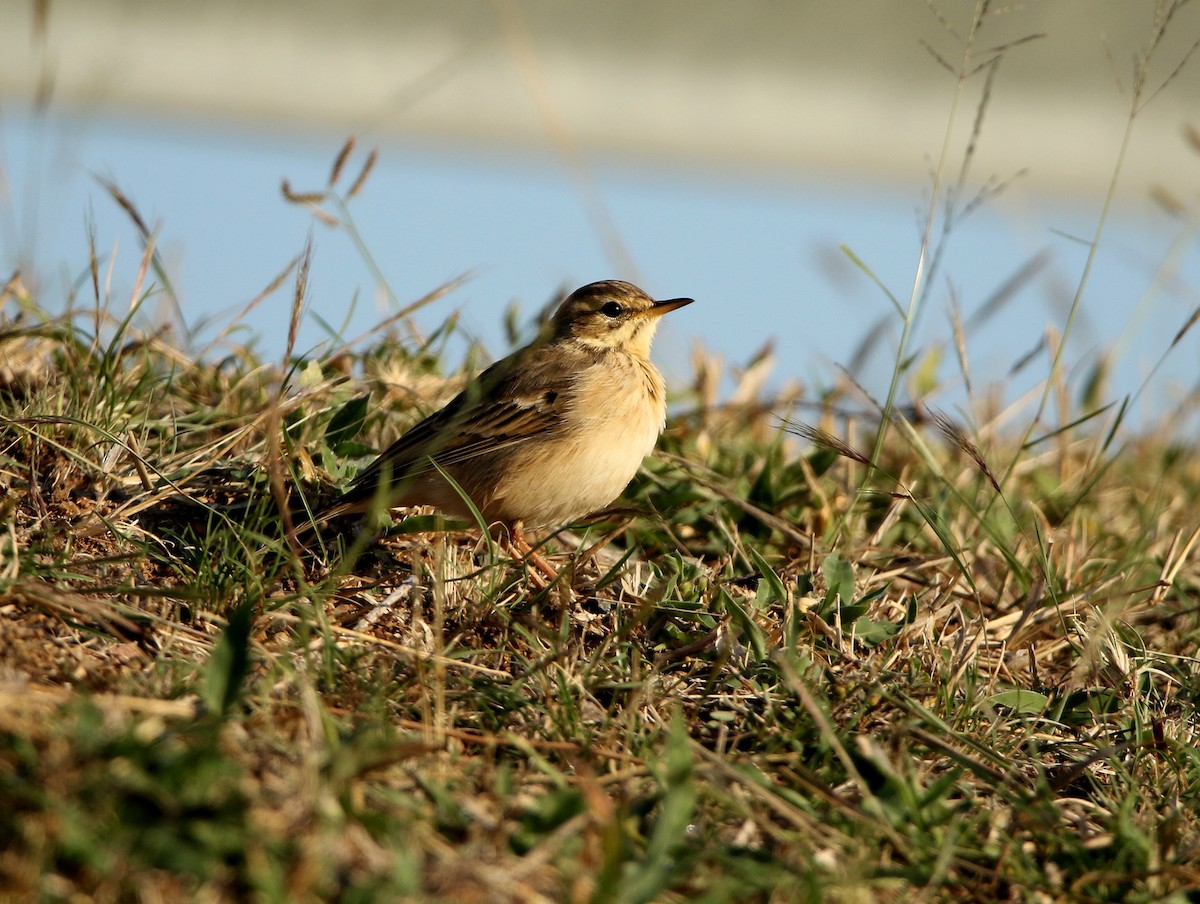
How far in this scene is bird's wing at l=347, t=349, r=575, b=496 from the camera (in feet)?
19.1

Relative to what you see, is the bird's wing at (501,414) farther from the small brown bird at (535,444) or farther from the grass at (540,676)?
the grass at (540,676)

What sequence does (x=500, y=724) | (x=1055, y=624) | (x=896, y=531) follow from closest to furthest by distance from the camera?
(x=500, y=724) < (x=1055, y=624) < (x=896, y=531)

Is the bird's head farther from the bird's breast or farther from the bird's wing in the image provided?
the bird's breast

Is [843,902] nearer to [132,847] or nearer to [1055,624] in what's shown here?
[132,847]

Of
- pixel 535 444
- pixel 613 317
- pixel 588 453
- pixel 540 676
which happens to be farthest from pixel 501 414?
pixel 540 676

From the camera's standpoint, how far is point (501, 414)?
6.28 m

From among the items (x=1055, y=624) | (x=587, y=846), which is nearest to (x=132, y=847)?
(x=587, y=846)

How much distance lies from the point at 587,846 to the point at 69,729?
4.22 feet

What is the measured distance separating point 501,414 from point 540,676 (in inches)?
84.8

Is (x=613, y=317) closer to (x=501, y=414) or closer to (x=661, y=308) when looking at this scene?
(x=661, y=308)

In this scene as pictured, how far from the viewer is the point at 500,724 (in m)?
4.18

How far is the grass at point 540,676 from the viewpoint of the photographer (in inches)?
118

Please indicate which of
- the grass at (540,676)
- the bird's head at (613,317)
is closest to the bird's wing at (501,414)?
the grass at (540,676)

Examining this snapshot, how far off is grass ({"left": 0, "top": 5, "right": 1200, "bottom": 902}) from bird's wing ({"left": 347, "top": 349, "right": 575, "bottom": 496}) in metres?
0.36
